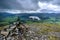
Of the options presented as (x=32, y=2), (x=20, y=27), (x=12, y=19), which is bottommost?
(x=20, y=27)

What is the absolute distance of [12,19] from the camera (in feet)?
7.02

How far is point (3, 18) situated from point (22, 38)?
0.46m

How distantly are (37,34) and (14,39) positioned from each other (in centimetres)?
39

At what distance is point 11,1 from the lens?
2180 millimetres

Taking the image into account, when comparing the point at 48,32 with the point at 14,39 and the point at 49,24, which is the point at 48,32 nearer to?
the point at 49,24

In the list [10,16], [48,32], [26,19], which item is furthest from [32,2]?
[48,32]

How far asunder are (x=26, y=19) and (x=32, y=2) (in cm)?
32

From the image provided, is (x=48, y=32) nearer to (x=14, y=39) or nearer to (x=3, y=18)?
(x=14, y=39)

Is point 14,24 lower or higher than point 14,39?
higher

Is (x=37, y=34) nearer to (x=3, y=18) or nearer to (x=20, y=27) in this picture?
(x=20, y=27)

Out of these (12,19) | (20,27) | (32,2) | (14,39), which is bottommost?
(14,39)

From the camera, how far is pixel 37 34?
83.4 inches

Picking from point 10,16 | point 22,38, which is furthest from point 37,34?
point 10,16

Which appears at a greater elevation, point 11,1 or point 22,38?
point 11,1
